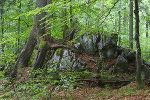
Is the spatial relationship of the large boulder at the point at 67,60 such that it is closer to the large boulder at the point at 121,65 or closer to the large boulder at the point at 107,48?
the large boulder at the point at 107,48

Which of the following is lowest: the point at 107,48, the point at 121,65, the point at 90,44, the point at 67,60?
the point at 121,65

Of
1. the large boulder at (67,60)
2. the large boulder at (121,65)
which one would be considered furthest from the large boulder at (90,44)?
the large boulder at (121,65)

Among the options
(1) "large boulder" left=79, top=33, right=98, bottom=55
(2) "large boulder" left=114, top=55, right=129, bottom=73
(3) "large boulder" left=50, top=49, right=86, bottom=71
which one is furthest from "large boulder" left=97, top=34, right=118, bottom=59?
(3) "large boulder" left=50, top=49, right=86, bottom=71

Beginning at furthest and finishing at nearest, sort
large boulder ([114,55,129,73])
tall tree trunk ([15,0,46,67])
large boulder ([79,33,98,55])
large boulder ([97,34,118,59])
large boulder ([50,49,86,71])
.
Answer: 1. tall tree trunk ([15,0,46,67])
2. large boulder ([79,33,98,55])
3. large boulder ([97,34,118,59])
4. large boulder ([50,49,86,71])
5. large boulder ([114,55,129,73])

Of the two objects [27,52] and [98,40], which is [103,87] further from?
[27,52]

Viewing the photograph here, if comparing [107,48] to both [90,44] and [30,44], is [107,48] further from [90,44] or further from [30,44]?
[30,44]

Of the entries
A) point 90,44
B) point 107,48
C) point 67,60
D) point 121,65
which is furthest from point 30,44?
point 121,65

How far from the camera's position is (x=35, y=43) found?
10.8 meters

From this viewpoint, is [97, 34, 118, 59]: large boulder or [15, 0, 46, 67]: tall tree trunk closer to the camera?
[97, 34, 118, 59]: large boulder

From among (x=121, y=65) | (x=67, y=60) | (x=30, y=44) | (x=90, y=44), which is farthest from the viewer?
(x=30, y=44)

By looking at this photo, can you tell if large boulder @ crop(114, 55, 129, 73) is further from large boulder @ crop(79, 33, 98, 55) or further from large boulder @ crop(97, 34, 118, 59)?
large boulder @ crop(79, 33, 98, 55)

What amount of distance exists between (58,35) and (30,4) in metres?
4.79

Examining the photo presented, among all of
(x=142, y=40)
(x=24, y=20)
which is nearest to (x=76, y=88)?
(x=24, y=20)

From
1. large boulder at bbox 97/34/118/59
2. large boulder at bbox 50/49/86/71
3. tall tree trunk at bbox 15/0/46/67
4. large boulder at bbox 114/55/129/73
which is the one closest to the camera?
large boulder at bbox 114/55/129/73
